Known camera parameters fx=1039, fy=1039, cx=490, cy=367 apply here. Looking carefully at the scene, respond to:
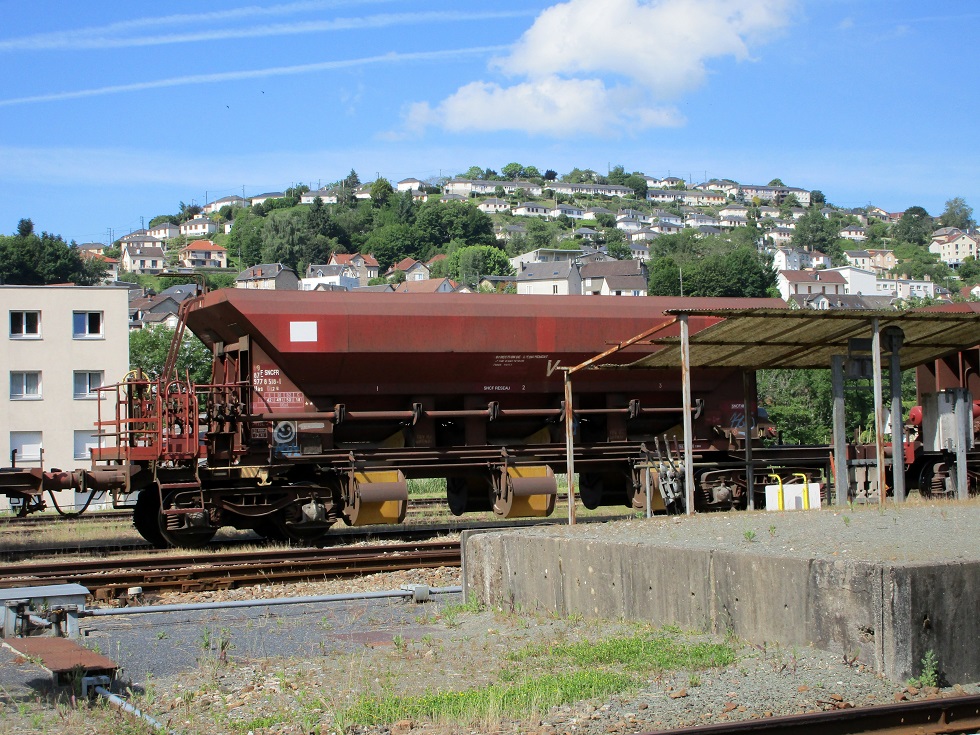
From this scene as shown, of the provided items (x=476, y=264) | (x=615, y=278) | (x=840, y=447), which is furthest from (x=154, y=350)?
(x=476, y=264)

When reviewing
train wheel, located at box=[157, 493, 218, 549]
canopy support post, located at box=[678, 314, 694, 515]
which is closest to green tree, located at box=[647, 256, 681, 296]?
train wheel, located at box=[157, 493, 218, 549]

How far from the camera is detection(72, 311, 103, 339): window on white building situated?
134ft

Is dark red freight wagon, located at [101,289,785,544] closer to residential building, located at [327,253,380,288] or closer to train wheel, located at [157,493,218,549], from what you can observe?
train wheel, located at [157,493,218,549]

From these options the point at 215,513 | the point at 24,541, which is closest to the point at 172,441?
the point at 215,513

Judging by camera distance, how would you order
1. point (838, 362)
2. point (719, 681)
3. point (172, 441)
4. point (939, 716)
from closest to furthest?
point (939, 716)
point (719, 681)
point (838, 362)
point (172, 441)

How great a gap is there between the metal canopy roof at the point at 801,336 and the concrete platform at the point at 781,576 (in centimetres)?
249

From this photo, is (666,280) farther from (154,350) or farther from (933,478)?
(933,478)

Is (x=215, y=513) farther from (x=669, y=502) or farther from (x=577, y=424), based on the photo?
(x=669, y=502)

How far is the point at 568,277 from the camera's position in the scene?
14700 cm

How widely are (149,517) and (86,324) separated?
88.6 ft

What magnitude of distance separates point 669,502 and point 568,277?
131 m

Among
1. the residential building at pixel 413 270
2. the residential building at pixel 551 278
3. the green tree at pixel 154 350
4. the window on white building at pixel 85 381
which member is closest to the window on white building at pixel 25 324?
the window on white building at pixel 85 381

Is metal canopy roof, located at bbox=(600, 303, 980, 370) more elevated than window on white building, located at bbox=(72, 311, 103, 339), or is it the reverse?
window on white building, located at bbox=(72, 311, 103, 339)

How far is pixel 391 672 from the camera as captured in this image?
786 cm
